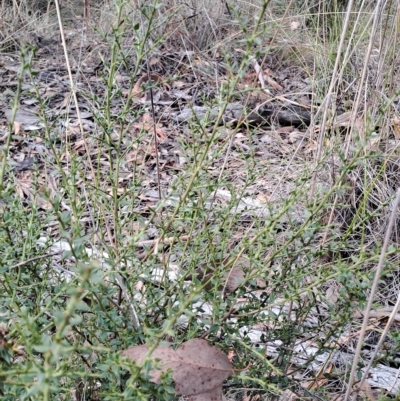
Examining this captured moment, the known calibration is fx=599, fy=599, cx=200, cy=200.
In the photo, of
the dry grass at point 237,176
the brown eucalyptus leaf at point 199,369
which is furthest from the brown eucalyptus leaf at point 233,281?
the brown eucalyptus leaf at point 199,369

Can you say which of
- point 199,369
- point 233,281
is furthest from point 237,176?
point 199,369

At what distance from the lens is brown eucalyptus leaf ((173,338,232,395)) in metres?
0.99

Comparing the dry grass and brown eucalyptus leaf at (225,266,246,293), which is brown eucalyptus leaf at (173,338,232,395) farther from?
brown eucalyptus leaf at (225,266,246,293)

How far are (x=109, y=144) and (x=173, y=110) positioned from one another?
2.25 metres

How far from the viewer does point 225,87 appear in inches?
41.3

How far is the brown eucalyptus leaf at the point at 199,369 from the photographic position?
991mm

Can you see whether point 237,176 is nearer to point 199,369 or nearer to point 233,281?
point 233,281

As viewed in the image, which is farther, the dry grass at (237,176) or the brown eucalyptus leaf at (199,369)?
the dry grass at (237,176)

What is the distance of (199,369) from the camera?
101 cm

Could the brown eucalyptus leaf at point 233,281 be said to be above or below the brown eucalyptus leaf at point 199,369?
below

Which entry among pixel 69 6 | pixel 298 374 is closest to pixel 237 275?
pixel 298 374

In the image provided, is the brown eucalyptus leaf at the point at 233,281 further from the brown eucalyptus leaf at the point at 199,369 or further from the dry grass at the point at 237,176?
the brown eucalyptus leaf at the point at 199,369

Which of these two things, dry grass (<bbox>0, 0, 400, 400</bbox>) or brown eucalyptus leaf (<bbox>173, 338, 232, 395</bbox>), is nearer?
brown eucalyptus leaf (<bbox>173, 338, 232, 395</bbox>)

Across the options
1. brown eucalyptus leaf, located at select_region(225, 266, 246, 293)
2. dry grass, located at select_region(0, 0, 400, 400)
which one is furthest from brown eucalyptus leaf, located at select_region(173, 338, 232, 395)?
brown eucalyptus leaf, located at select_region(225, 266, 246, 293)
